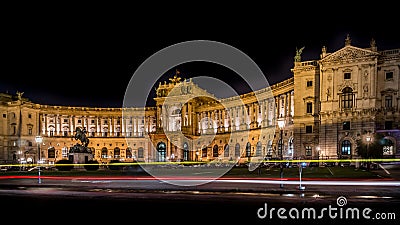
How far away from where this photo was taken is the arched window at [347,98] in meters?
66.5

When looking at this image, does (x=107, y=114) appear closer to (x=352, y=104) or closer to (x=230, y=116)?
(x=230, y=116)

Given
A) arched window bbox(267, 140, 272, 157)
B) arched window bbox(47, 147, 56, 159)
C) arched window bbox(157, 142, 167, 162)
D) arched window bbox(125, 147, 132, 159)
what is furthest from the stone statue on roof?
arched window bbox(47, 147, 56, 159)

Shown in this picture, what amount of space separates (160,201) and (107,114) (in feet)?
404

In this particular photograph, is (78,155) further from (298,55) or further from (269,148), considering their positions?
(269,148)

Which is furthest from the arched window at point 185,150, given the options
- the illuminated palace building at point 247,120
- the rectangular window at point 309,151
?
the rectangular window at point 309,151

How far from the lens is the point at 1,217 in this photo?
45.9 ft

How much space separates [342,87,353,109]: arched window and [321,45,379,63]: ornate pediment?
549 centimetres

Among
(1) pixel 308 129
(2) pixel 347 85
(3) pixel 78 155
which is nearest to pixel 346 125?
(2) pixel 347 85

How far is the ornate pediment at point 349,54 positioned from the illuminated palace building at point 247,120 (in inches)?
6.4

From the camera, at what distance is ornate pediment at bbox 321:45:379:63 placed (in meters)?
64.2

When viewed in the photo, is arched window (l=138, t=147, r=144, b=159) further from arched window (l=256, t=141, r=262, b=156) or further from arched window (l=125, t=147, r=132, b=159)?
arched window (l=256, t=141, r=262, b=156)

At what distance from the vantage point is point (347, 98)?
6700 cm

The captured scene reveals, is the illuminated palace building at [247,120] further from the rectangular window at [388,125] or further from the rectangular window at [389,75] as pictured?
the rectangular window at [388,125]

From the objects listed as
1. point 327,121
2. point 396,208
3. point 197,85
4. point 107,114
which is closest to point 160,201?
point 396,208
